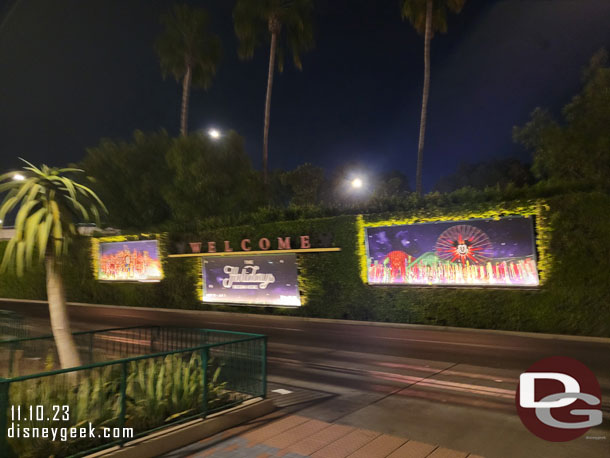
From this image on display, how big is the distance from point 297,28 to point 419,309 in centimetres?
2458

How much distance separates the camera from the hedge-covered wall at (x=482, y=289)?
1532 cm

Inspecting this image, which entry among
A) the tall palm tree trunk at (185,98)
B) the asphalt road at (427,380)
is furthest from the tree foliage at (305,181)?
the asphalt road at (427,380)

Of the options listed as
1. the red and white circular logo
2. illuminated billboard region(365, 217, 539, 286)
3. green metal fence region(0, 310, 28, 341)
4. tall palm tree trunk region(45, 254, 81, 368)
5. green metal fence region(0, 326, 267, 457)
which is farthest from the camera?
illuminated billboard region(365, 217, 539, 286)

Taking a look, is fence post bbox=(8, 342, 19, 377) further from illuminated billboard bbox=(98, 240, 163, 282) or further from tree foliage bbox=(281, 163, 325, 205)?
tree foliage bbox=(281, 163, 325, 205)

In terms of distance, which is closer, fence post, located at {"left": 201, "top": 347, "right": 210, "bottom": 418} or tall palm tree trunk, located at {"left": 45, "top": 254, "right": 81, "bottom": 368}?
fence post, located at {"left": 201, "top": 347, "right": 210, "bottom": 418}

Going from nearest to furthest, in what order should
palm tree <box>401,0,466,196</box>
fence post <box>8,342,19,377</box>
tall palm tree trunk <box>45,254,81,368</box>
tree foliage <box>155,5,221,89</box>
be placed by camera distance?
tall palm tree trunk <box>45,254,81,368</box> → fence post <box>8,342,19,377</box> → palm tree <box>401,0,466,196</box> → tree foliage <box>155,5,221,89</box>

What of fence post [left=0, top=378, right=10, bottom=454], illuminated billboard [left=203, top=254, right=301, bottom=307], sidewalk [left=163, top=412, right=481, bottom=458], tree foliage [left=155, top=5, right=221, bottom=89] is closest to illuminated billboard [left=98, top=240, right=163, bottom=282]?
illuminated billboard [left=203, top=254, right=301, bottom=307]

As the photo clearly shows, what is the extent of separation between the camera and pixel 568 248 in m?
15.8

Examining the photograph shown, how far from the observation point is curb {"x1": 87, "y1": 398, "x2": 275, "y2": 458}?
5.35 meters

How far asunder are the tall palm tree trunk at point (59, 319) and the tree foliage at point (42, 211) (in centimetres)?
21

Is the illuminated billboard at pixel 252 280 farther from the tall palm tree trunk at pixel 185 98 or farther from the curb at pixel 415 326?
the tall palm tree trunk at pixel 185 98

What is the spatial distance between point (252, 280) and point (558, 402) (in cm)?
1834

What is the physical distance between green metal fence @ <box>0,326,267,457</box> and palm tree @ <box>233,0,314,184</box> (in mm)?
27676

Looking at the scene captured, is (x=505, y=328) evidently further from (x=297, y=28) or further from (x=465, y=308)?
(x=297, y=28)
